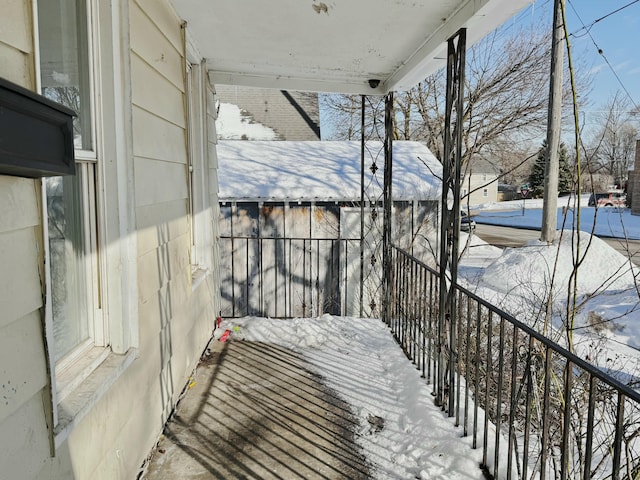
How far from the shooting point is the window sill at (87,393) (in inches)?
52.9

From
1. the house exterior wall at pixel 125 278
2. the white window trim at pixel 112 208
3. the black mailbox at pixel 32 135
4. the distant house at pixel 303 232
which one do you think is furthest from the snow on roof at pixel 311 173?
the black mailbox at pixel 32 135

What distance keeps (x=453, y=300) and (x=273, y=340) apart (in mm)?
2025

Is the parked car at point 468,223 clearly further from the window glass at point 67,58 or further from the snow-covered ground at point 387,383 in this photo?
the window glass at point 67,58

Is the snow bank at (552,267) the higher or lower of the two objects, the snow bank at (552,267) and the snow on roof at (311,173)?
the lower

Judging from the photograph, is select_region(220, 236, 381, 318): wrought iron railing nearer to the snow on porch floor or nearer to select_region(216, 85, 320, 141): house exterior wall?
the snow on porch floor

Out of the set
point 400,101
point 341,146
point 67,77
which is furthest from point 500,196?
point 67,77

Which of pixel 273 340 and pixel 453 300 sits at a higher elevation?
pixel 453 300

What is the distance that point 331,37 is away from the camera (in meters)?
3.26

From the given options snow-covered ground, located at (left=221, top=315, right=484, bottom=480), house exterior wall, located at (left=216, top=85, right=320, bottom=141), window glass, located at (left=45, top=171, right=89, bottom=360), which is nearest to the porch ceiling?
window glass, located at (left=45, top=171, right=89, bottom=360)

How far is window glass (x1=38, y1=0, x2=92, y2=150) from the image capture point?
56.3 inches

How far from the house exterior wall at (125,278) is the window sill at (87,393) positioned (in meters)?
0.01

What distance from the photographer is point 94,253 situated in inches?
71.1

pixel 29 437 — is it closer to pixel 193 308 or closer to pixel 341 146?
pixel 193 308

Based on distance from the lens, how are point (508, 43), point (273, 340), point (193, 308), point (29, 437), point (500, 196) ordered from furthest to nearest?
point (500, 196), point (508, 43), point (273, 340), point (193, 308), point (29, 437)
